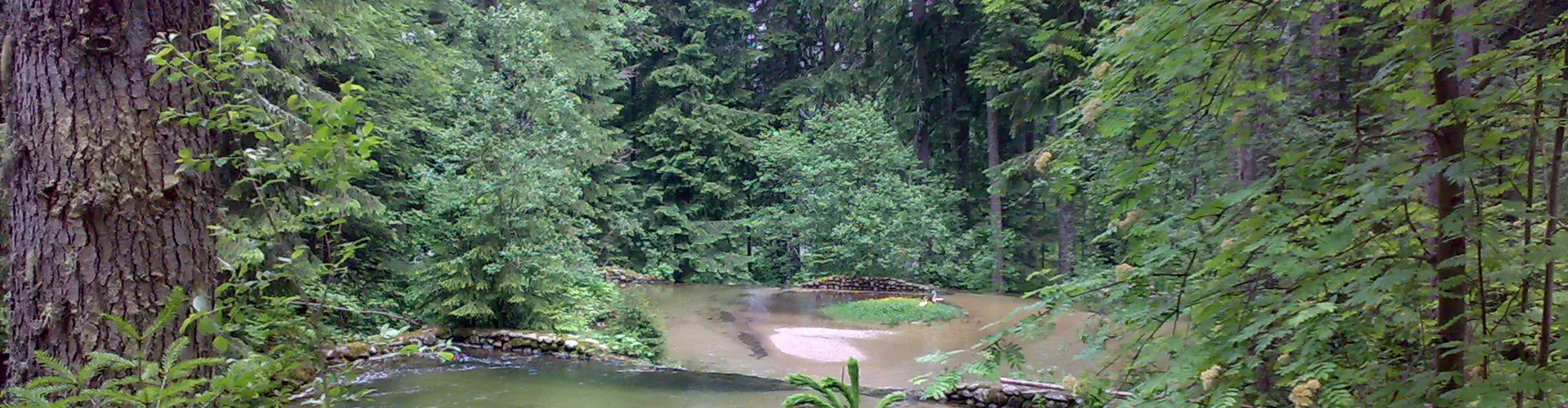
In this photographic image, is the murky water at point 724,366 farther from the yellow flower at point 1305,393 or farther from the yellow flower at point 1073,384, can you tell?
the yellow flower at point 1305,393

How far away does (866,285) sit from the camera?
1545 centimetres

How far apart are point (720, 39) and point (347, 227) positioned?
513 inches

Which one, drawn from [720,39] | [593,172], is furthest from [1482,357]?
[720,39]

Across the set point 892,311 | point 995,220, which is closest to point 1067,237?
point 995,220

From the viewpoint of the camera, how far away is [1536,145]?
5.18 feet

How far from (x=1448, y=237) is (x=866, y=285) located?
1408 cm

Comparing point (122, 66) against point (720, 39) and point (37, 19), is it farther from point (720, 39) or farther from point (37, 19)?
point (720, 39)

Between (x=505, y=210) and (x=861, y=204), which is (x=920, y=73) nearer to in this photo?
(x=861, y=204)

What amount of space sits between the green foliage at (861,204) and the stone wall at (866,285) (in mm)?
395

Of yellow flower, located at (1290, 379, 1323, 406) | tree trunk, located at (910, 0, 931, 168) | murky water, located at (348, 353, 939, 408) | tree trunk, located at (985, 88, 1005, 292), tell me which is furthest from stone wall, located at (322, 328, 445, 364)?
tree trunk, located at (985, 88, 1005, 292)

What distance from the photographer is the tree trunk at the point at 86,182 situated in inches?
70.0

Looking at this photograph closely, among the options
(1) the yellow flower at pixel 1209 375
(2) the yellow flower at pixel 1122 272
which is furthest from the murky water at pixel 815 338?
(1) the yellow flower at pixel 1209 375

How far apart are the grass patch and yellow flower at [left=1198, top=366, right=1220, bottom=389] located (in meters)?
10.1

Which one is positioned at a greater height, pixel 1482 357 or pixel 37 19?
pixel 37 19
